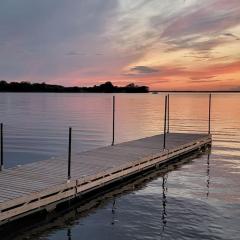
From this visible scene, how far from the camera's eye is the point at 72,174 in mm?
14867

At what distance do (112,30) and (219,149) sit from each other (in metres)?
20.6

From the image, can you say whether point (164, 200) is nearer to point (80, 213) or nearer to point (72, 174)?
point (80, 213)

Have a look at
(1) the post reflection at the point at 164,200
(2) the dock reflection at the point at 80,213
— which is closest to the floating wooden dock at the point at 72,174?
(2) the dock reflection at the point at 80,213

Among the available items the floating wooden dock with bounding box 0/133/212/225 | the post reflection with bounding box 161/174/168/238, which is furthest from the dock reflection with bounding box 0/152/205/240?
the floating wooden dock with bounding box 0/133/212/225

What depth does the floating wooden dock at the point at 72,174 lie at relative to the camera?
11564 millimetres

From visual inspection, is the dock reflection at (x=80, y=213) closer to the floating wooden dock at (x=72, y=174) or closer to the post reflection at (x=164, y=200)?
the post reflection at (x=164, y=200)

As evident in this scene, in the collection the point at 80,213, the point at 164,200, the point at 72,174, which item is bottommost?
the point at 80,213

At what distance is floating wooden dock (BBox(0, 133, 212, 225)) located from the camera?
1156 cm

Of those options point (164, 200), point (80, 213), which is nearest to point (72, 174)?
point (80, 213)

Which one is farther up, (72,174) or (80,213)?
(72,174)

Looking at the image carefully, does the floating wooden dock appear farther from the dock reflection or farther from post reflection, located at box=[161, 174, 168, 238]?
post reflection, located at box=[161, 174, 168, 238]

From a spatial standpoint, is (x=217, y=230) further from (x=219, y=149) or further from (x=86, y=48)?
(x=86, y=48)

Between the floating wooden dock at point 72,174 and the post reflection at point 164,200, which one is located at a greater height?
the floating wooden dock at point 72,174

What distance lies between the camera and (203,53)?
157 feet
